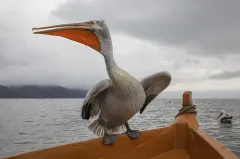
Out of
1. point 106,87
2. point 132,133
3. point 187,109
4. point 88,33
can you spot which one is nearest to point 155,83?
point 132,133

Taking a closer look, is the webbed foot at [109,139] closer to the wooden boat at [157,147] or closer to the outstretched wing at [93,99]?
the wooden boat at [157,147]

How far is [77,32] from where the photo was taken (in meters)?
3.47

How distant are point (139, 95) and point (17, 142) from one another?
53.9 ft

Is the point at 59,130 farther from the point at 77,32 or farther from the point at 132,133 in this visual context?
the point at 77,32

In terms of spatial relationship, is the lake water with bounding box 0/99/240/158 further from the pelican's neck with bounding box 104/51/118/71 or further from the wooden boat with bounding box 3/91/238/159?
the pelican's neck with bounding box 104/51/118/71

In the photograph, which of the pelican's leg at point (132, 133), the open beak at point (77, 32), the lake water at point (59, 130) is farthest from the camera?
the lake water at point (59, 130)

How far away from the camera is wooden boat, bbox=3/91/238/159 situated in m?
3.72

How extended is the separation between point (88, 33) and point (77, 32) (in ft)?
0.42

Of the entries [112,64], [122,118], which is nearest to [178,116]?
[122,118]

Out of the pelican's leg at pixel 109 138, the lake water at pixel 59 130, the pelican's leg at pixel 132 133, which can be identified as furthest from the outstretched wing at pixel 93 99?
the lake water at pixel 59 130

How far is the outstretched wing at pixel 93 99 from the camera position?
371 cm

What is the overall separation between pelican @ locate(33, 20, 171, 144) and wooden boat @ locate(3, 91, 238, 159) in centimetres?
34

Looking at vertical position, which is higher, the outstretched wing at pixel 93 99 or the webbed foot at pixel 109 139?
the outstretched wing at pixel 93 99

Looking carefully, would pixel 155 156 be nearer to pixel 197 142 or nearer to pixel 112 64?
pixel 197 142
